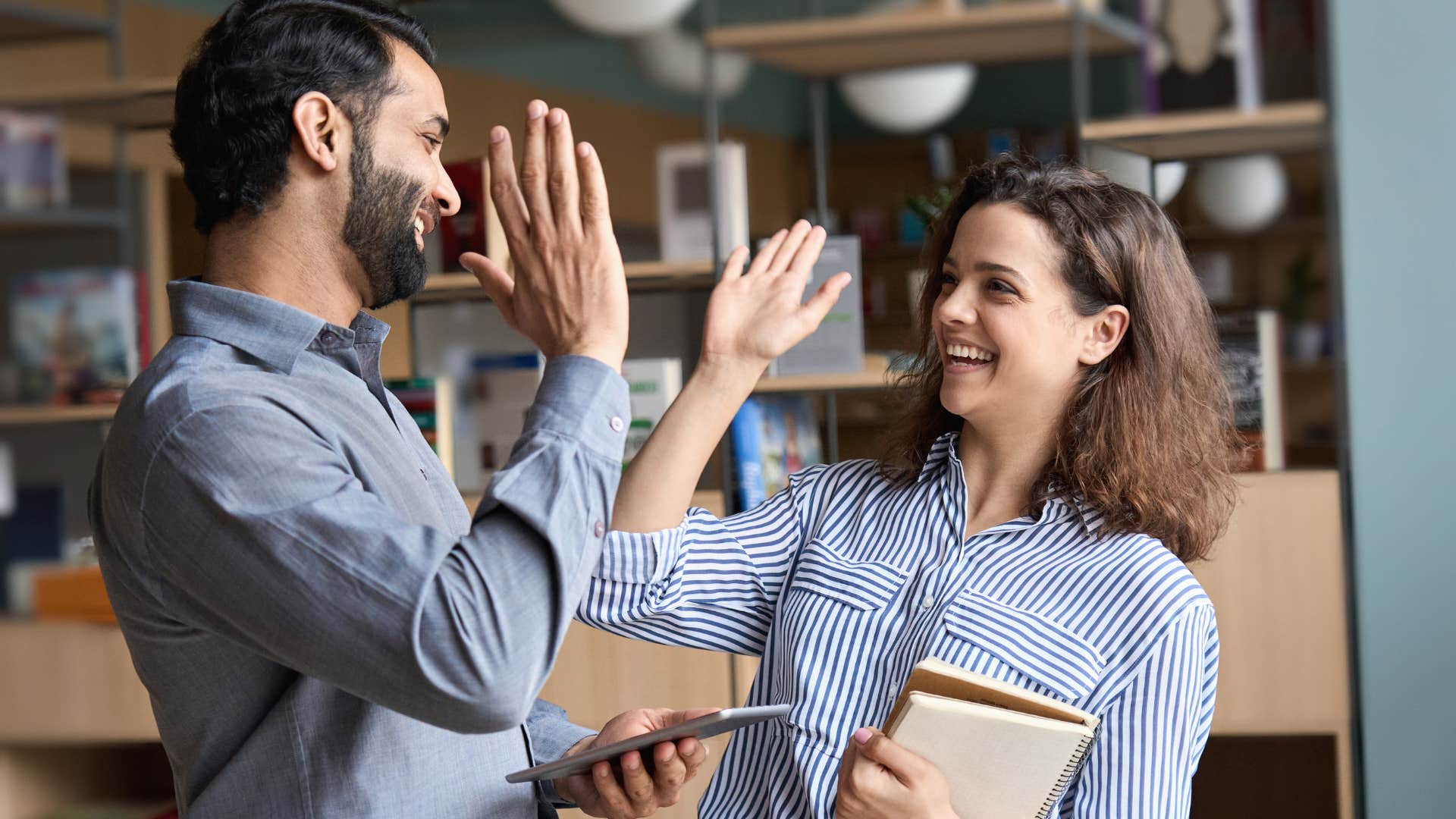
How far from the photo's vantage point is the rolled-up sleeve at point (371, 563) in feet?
2.87

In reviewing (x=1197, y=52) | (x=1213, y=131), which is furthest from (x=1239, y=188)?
(x=1213, y=131)

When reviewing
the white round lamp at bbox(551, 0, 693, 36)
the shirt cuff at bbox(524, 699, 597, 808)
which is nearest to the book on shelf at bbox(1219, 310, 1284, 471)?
the white round lamp at bbox(551, 0, 693, 36)

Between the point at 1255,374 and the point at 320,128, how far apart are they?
2.18m

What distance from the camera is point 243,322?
1035mm

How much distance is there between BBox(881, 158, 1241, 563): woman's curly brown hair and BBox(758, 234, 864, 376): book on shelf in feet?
4.28

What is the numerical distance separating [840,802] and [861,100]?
11.3 ft

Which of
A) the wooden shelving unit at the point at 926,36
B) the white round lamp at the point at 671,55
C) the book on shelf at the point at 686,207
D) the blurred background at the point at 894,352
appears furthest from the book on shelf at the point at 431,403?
the white round lamp at the point at 671,55

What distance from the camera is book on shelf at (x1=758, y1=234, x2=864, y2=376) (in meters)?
2.77

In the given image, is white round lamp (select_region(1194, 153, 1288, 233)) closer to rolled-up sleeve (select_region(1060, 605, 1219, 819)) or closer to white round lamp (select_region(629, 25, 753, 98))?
white round lamp (select_region(629, 25, 753, 98))

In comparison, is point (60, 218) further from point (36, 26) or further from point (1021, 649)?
point (1021, 649)

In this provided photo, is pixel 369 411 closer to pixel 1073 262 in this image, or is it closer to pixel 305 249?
pixel 305 249

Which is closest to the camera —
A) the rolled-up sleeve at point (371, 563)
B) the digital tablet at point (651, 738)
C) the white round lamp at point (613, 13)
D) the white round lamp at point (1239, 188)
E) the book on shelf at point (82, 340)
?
the rolled-up sleeve at point (371, 563)

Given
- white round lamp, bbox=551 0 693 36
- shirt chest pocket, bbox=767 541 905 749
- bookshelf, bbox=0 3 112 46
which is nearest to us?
shirt chest pocket, bbox=767 541 905 749

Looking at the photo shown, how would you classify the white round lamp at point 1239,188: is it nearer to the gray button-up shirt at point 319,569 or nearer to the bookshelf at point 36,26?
the bookshelf at point 36,26
